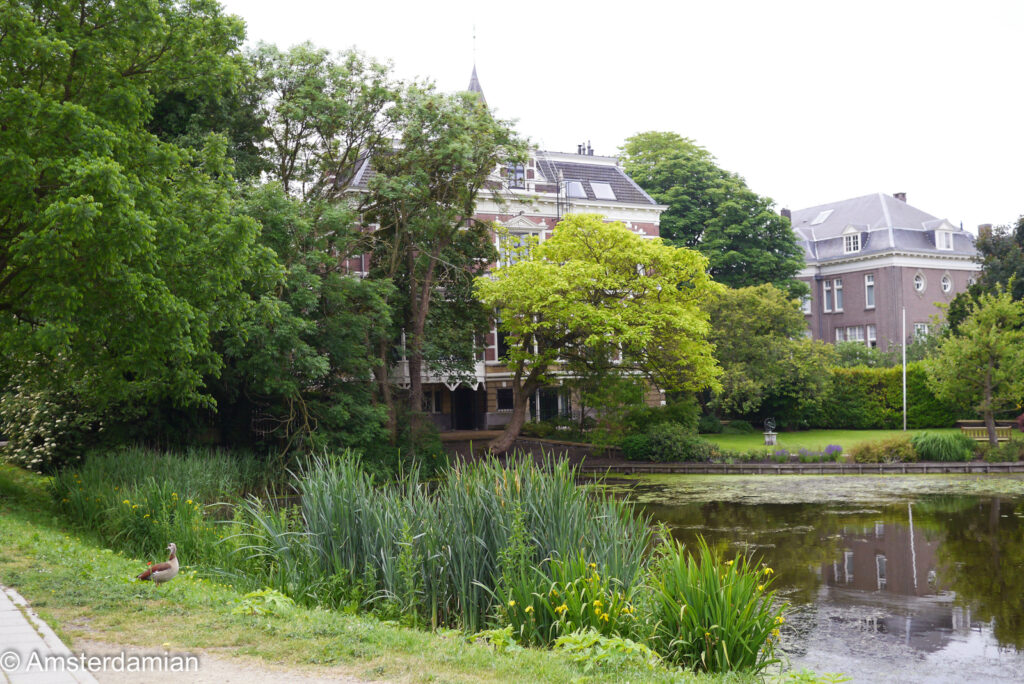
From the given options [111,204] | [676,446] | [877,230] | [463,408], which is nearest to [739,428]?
[676,446]

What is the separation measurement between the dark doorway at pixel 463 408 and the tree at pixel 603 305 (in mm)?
10478

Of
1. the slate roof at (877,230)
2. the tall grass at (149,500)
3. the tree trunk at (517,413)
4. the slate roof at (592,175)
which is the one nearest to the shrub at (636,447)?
the tree trunk at (517,413)

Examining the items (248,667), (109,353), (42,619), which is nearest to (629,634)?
(248,667)

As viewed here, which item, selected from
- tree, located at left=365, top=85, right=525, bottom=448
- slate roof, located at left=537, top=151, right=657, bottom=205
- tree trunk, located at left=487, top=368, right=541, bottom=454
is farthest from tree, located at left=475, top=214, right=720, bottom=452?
slate roof, located at left=537, top=151, right=657, bottom=205

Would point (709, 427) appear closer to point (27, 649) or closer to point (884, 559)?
point (884, 559)

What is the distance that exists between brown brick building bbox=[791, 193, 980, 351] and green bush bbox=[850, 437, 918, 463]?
Result: 23295 mm

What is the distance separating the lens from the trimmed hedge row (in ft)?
124

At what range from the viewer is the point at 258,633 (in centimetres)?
632

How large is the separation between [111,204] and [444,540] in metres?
7.60

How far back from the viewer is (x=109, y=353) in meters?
15.9

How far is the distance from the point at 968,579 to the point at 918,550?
2.22m

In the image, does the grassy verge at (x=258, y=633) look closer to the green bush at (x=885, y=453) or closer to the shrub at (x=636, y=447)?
the shrub at (x=636, y=447)

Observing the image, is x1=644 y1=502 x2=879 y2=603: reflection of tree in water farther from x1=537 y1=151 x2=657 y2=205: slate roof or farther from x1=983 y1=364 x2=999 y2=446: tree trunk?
x1=537 y1=151 x2=657 y2=205: slate roof

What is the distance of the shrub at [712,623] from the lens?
6734 millimetres
